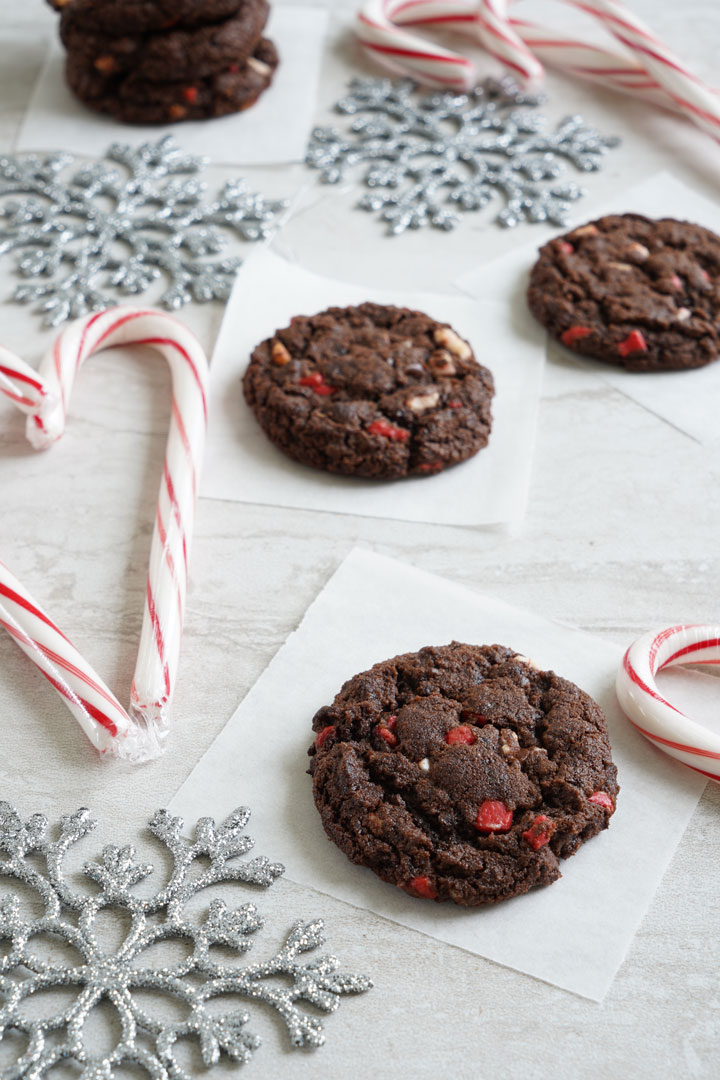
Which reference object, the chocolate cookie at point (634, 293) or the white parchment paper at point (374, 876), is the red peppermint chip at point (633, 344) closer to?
the chocolate cookie at point (634, 293)

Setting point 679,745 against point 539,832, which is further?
point 679,745

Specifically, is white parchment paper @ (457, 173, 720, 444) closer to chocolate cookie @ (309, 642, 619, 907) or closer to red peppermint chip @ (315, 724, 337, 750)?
chocolate cookie @ (309, 642, 619, 907)

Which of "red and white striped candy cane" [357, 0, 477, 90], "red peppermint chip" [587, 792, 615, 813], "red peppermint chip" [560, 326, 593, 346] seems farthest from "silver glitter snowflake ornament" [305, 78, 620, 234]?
"red peppermint chip" [587, 792, 615, 813]

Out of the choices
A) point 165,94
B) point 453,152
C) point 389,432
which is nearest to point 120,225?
point 165,94

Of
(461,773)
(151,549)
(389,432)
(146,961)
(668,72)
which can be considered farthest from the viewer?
(668,72)

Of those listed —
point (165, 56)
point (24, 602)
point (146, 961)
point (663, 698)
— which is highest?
point (165, 56)

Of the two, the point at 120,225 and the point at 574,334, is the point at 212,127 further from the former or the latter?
the point at 574,334
